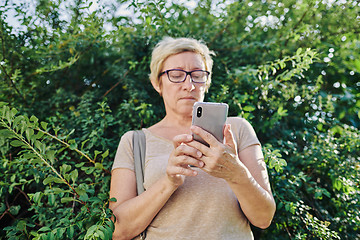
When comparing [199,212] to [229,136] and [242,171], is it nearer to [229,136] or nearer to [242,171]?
[242,171]

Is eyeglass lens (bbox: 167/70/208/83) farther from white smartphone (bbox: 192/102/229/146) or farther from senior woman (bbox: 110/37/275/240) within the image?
white smartphone (bbox: 192/102/229/146)

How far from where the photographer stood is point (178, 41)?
79.6 inches

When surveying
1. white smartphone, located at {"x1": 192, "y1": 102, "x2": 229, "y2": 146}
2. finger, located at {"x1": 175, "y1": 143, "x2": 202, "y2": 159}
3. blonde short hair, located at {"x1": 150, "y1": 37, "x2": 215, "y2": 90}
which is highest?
blonde short hair, located at {"x1": 150, "y1": 37, "x2": 215, "y2": 90}

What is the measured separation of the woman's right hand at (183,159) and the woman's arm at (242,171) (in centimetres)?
3

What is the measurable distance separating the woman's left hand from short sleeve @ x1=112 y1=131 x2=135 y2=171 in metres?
0.59

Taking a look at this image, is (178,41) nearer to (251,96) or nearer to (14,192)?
(251,96)

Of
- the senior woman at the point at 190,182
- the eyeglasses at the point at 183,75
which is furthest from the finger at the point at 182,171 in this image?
the eyeglasses at the point at 183,75

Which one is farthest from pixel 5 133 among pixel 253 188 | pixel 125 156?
pixel 253 188

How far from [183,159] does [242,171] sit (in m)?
0.30

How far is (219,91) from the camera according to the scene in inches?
100

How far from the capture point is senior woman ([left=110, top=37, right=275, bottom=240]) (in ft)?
4.56

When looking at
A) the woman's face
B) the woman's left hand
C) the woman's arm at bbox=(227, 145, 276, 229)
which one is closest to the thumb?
the woman's left hand

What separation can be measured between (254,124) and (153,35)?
4.20 feet

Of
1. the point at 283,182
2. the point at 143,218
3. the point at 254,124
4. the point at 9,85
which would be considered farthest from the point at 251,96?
the point at 9,85
